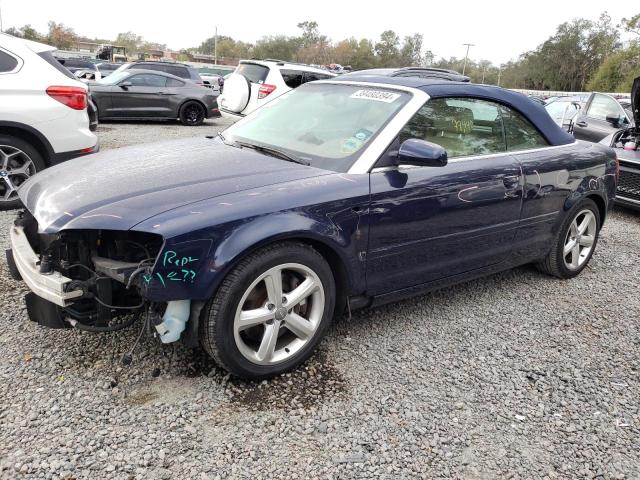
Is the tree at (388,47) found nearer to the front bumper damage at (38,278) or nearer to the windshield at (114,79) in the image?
the windshield at (114,79)

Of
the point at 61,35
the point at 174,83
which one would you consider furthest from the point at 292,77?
the point at 61,35

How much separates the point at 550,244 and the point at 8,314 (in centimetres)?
386

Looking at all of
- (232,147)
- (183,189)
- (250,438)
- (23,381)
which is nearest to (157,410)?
(250,438)

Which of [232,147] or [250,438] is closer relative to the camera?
[250,438]

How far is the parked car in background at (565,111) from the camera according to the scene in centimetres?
1057

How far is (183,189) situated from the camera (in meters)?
2.55

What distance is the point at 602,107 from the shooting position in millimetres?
10031

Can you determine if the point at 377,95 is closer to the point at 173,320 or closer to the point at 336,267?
the point at 336,267

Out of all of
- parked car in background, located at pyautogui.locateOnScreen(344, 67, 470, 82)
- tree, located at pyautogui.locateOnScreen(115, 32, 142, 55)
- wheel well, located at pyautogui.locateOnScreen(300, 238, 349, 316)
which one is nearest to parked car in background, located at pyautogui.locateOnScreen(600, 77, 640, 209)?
parked car in background, located at pyautogui.locateOnScreen(344, 67, 470, 82)

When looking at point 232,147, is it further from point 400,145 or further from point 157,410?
point 157,410

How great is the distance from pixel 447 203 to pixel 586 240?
78.4 inches

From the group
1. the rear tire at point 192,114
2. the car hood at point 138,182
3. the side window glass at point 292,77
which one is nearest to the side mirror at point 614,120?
the side window glass at point 292,77

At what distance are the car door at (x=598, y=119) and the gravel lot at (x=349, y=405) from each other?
22.3 ft

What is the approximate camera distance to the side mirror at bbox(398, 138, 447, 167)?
2.84 metres
